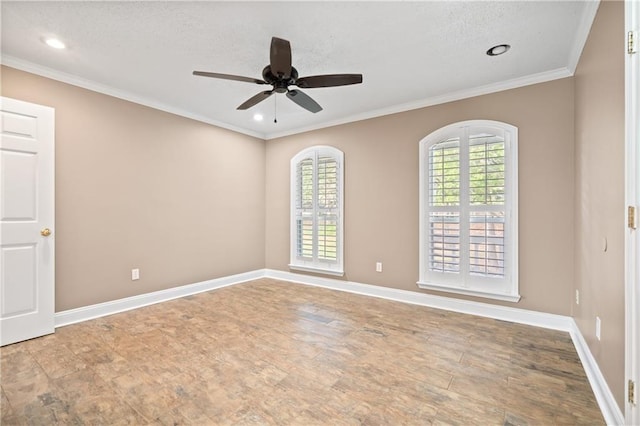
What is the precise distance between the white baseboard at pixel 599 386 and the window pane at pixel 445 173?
1796 millimetres

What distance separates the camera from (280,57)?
7.07ft

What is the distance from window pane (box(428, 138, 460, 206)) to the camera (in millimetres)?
3656

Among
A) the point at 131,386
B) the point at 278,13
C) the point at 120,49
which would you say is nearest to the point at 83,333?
the point at 131,386

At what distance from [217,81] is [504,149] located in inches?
133

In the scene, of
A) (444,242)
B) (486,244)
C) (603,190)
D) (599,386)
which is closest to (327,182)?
(444,242)

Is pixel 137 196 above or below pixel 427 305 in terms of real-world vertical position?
above

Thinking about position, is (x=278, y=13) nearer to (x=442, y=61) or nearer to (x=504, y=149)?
(x=442, y=61)

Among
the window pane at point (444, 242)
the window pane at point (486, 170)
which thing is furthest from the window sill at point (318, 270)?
the window pane at point (486, 170)

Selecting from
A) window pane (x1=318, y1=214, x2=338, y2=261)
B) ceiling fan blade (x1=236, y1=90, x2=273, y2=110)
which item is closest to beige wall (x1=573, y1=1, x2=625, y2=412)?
ceiling fan blade (x1=236, y1=90, x2=273, y2=110)

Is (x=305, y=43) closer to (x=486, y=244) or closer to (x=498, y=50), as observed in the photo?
(x=498, y=50)

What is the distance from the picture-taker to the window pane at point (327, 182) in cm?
478

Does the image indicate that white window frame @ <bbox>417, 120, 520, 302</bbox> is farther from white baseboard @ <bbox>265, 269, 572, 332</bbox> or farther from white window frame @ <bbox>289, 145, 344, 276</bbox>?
white window frame @ <bbox>289, 145, 344, 276</bbox>

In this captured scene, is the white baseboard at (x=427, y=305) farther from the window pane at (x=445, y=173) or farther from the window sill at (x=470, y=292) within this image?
the window pane at (x=445, y=173)

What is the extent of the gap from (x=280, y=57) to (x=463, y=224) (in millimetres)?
2824
